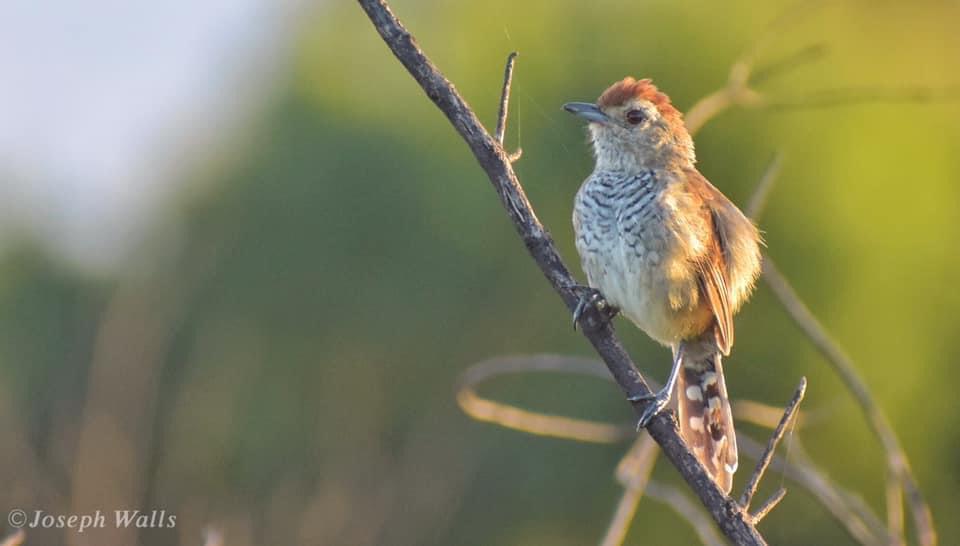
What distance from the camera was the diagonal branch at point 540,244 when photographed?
111 inches

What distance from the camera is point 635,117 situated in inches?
178

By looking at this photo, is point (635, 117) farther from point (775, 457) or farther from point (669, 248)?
point (775, 457)

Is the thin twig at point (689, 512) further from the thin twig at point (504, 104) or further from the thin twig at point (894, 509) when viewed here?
the thin twig at point (504, 104)

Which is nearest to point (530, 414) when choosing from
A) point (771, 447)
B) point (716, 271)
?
point (716, 271)

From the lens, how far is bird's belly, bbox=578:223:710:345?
13.3ft

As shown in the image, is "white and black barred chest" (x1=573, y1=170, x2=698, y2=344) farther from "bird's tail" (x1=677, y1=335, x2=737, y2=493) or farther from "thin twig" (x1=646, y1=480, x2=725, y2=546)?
"thin twig" (x1=646, y1=480, x2=725, y2=546)

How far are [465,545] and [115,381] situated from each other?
5.60 meters

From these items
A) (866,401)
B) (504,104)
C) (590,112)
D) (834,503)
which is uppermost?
(504,104)

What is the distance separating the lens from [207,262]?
7.69 meters

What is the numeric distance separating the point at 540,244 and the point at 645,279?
115 centimetres

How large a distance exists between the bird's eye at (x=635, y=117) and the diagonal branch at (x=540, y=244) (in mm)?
1569

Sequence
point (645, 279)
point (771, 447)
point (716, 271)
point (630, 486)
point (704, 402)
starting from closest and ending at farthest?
point (771, 447) → point (630, 486) → point (645, 279) → point (716, 271) → point (704, 402)

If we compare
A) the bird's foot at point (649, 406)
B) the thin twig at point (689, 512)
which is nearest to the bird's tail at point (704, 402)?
the thin twig at point (689, 512)

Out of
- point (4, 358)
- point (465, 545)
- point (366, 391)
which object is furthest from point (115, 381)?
point (465, 545)
